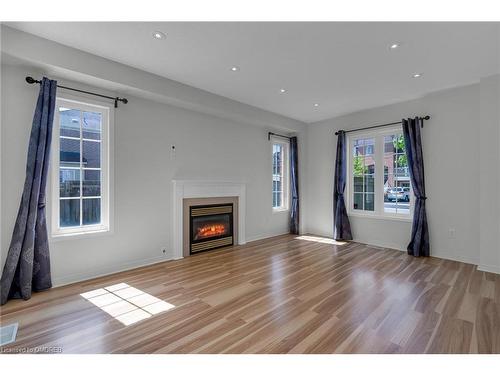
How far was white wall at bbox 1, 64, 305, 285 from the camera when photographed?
8.65 feet

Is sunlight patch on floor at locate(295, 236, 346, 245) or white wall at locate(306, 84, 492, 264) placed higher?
white wall at locate(306, 84, 492, 264)

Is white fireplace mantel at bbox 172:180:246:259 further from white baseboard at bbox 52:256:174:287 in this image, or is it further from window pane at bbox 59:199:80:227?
window pane at bbox 59:199:80:227

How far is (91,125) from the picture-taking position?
10.7 feet

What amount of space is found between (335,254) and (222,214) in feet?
7.20

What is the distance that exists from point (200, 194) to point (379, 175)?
11.5ft

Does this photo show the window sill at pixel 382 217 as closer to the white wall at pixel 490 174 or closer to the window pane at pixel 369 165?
the window pane at pixel 369 165

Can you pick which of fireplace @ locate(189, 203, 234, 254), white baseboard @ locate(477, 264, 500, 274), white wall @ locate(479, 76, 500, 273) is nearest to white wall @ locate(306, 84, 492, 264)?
white wall @ locate(479, 76, 500, 273)

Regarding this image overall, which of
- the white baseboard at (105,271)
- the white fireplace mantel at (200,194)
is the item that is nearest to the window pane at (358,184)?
the white fireplace mantel at (200,194)

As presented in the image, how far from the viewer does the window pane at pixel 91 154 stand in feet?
10.5

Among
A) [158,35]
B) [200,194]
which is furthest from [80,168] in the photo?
[158,35]

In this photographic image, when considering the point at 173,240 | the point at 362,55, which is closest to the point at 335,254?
the point at 173,240

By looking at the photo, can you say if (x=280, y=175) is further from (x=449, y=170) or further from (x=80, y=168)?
(x=80, y=168)

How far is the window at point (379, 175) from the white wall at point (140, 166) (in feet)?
7.13
